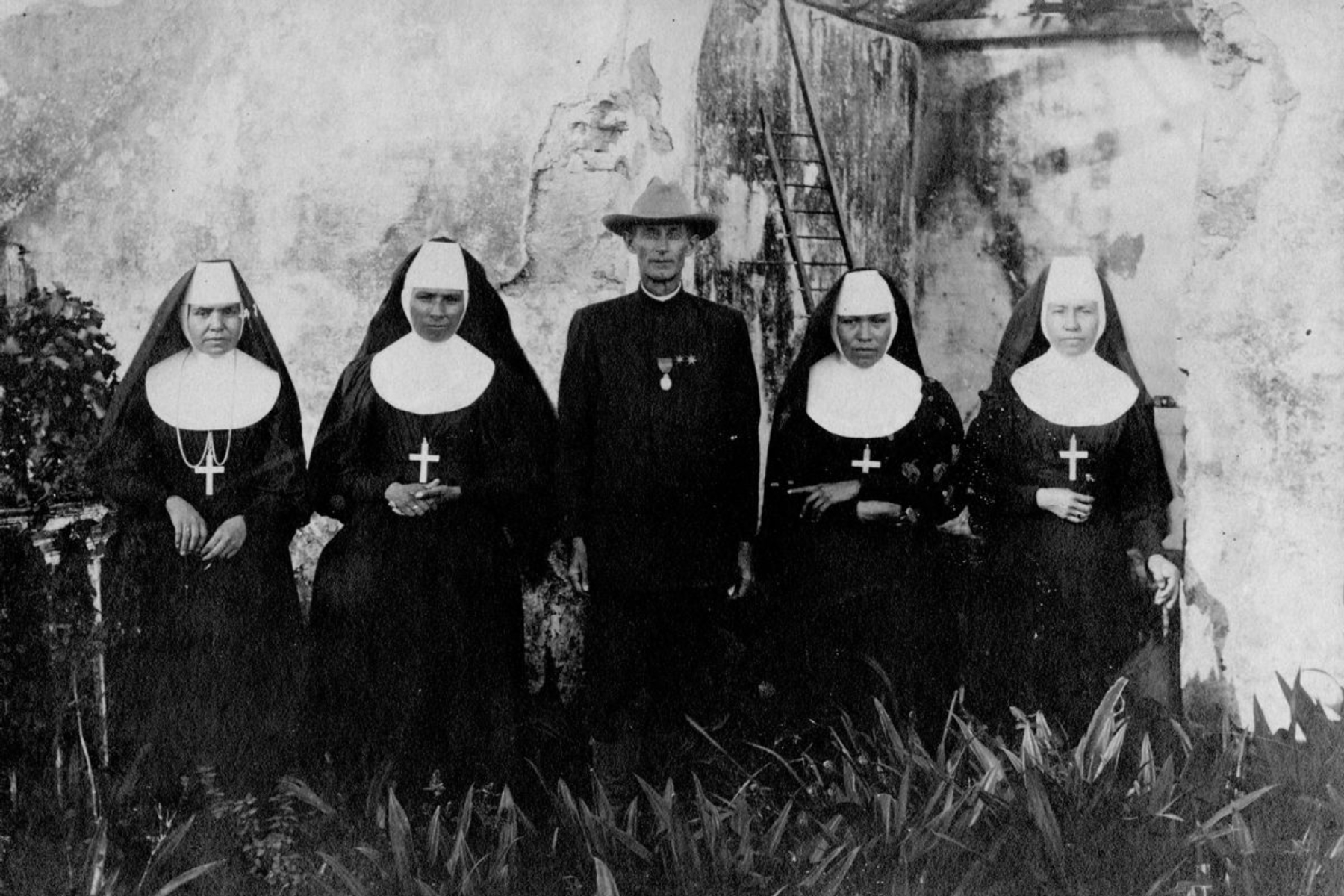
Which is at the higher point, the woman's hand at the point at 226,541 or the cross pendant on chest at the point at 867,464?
the cross pendant on chest at the point at 867,464

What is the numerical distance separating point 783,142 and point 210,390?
233 cm

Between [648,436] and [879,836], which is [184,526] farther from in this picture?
[879,836]

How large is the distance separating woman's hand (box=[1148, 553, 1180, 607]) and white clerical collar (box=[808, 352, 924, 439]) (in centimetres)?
87

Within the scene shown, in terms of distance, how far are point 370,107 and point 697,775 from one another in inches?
91.7

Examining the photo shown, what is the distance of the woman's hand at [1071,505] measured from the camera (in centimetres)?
512

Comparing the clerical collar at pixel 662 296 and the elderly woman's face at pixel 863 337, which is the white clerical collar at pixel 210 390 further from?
the elderly woman's face at pixel 863 337

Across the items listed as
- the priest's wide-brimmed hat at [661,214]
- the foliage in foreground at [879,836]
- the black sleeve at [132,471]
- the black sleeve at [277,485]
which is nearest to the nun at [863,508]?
the foliage in foreground at [879,836]

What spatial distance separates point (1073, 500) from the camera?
16.8 feet

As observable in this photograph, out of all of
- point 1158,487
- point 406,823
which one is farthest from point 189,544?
point 1158,487

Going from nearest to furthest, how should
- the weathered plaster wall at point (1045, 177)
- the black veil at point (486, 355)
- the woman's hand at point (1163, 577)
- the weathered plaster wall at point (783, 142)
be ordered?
the black veil at point (486, 355) < the woman's hand at point (1163, 577) < the weathered plaster wall at point (783, 142) < the weathered plaster wall at point (1045, 177)

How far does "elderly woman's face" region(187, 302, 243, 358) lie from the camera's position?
4922 millimetres

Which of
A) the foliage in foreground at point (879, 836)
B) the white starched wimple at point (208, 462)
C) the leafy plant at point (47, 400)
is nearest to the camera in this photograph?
the foliage in foreground at point (879, 836)

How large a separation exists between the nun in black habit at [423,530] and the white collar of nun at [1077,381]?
5.23ft

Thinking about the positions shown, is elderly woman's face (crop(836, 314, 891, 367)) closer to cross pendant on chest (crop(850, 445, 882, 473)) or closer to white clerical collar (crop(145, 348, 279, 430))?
cross pendant on chest (crop(850, 445, 882, 473))
